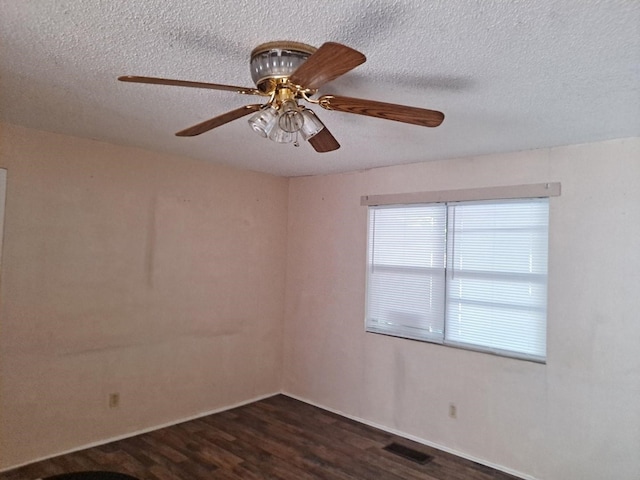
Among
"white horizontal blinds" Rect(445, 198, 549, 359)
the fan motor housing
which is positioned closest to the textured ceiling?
the fan motor housing

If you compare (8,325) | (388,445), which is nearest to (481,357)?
(388,445)

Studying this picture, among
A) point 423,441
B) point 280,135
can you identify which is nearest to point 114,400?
point 423,441

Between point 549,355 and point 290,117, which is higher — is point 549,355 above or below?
below

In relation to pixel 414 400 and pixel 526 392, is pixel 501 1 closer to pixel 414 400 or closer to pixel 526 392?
pixel 526 392

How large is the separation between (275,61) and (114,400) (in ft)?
10.3

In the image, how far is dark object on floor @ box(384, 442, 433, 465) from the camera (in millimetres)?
3336

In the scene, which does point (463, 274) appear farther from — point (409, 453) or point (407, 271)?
point (409, 453)

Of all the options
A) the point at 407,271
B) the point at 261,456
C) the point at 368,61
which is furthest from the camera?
the point at 407,271

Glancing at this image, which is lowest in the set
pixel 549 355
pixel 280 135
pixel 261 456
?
pixel 261 456

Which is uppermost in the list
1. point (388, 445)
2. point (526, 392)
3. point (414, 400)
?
point (526, 392)

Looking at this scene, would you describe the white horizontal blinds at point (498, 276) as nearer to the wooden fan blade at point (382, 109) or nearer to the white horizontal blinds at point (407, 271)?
the white horizontal blinds at point (407, 271)

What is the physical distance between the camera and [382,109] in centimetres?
175

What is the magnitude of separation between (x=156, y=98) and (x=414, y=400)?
3.13 metres

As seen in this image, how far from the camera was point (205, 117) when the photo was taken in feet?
8.90
